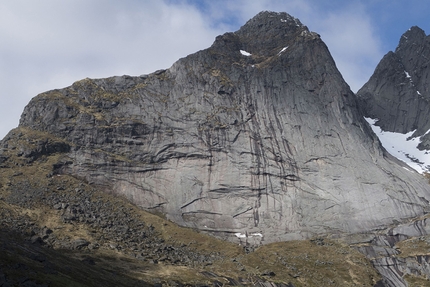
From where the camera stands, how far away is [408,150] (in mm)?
185500

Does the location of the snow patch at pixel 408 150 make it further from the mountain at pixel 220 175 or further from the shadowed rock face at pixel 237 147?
the mountain at pixel 220 175

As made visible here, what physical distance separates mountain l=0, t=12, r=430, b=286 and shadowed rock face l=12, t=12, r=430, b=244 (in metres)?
0.43

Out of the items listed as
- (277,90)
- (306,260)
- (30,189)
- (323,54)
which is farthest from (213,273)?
(323,54)

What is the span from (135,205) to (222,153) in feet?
105

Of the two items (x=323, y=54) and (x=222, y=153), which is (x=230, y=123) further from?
(x=323, y=54)

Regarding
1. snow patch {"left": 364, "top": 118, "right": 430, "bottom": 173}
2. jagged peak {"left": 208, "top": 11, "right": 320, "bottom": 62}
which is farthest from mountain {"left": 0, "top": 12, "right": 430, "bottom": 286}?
snow patch {"left": 364, "top": 118, "right": 430, "bottom": 173}

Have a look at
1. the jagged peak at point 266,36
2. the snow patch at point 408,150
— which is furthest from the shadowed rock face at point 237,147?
the snow patch at point 408,150

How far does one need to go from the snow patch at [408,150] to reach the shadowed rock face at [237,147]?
2886cm

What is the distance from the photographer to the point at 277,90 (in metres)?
153

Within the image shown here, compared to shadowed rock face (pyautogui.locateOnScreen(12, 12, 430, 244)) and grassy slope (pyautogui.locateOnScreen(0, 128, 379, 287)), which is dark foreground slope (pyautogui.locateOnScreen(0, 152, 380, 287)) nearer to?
grassy slope (pyautogui.locateOnScreen(0, 128, 379, 287))

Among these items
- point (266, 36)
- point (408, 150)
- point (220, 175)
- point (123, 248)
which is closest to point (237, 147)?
point (220, 175)

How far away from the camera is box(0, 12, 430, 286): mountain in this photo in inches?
3839

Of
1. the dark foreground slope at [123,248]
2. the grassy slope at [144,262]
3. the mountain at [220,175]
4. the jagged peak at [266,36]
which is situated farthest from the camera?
the jagged peak at [266,36]

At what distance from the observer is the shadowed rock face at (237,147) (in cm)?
12025
